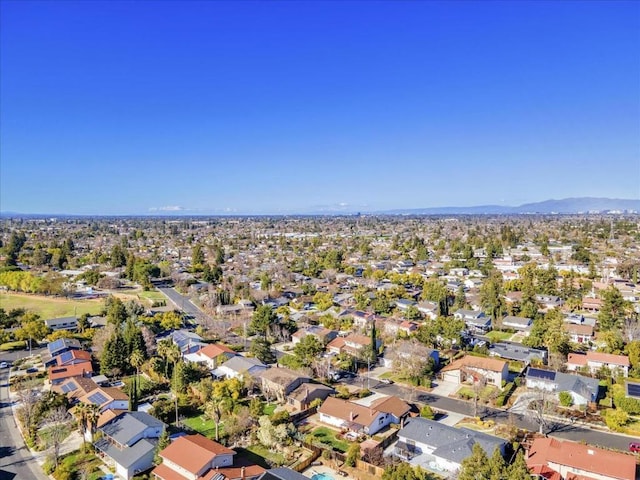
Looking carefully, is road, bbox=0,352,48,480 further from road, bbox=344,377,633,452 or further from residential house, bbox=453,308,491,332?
residential house, bbox=453,308,491,332

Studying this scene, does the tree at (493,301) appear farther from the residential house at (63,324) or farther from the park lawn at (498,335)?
the residential house at (63,324)

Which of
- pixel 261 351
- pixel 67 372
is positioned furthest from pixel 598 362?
pixel 67 372

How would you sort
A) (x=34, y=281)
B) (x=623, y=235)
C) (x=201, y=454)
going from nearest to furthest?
(x=201, y=454) → (x=34, y=281) → (x=623, y=235)

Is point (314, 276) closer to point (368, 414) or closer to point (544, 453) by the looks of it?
point (368, 414)

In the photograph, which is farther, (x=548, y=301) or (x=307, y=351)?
(x=548, y=301)

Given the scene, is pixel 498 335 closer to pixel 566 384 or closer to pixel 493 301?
pixel 493 301

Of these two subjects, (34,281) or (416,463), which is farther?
(34,281)

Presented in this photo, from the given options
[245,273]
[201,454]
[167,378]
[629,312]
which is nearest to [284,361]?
[167,378]

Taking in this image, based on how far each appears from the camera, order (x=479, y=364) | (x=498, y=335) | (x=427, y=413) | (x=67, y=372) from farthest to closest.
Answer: (x=498, y=335) < (x=67, y=372) < (x=479, y=364) < (x=427, y=413)
